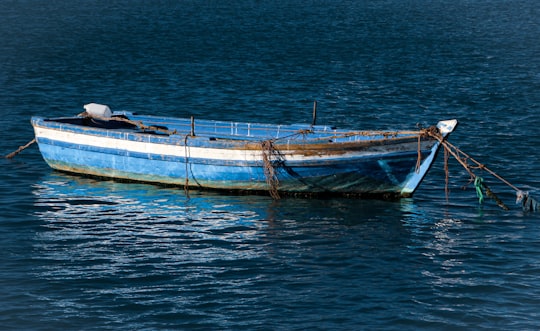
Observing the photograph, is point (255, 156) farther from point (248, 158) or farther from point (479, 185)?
point (479, 185)

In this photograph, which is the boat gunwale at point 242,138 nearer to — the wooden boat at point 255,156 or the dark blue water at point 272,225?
the wooden boat at point 255,156

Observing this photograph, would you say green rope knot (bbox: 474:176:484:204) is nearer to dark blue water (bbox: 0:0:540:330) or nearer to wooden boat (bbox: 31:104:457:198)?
dark blue water (bbox: 0:0:540:330)

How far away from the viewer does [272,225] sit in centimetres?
2162

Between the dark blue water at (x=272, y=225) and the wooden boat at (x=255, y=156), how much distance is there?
503 mm

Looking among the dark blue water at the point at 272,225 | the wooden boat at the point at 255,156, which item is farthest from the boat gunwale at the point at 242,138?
the dark blue water at the point at 272,225

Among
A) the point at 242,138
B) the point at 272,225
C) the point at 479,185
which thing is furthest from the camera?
the point at 242,138

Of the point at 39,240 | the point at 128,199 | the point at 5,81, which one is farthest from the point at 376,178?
the point at 5,81

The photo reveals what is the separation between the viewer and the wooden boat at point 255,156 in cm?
2267

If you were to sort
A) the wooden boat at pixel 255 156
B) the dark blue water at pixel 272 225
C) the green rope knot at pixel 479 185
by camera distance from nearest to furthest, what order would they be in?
the dark blue water at pixel 272 225 → the green rope knot at pixel 479 185 → the wooden boat at pixel 255 156

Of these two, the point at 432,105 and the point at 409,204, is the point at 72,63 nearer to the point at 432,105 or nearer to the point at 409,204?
the point at 432,105

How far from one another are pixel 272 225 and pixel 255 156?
240 cm

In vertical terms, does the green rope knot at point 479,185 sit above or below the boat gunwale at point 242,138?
below

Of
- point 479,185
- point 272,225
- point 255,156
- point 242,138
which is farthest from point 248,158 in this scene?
point 479,185

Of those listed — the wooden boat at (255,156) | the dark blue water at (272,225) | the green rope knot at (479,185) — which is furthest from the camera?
the wooden boat at (255,156)
